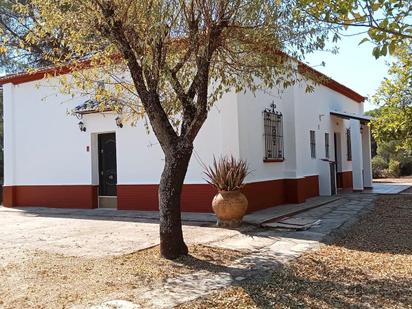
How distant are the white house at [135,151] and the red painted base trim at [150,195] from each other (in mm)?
26

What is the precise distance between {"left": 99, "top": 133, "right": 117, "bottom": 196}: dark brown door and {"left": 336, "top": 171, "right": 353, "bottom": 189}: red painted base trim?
9.79 m

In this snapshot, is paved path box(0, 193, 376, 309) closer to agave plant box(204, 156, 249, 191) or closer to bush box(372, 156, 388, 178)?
agave plant box(204, 156, 249, 191)

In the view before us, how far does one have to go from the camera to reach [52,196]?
1482cm

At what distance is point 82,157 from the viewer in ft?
46.6

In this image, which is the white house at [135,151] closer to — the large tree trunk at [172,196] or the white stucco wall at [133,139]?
the white stucco wall at [133,139]

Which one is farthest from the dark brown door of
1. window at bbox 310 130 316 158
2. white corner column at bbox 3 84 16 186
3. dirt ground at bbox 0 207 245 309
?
window at bbox 310 130 316 158

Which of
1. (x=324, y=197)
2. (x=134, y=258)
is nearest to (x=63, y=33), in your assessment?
(x=134, y=258)

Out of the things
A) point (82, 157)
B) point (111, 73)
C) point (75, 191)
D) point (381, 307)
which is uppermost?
point (111, 73)

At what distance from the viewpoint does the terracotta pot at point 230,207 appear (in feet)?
32.7

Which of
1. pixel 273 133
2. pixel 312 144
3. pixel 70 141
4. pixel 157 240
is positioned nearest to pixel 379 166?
pixel 312 144

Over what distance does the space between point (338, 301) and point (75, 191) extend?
10.4m

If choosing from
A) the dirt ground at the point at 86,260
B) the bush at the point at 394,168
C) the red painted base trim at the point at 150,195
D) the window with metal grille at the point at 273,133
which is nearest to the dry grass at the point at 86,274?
the dirt ground at the point at 86,260

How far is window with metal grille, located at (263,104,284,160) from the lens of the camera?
1344cm

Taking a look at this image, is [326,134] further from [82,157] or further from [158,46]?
[158,46]
